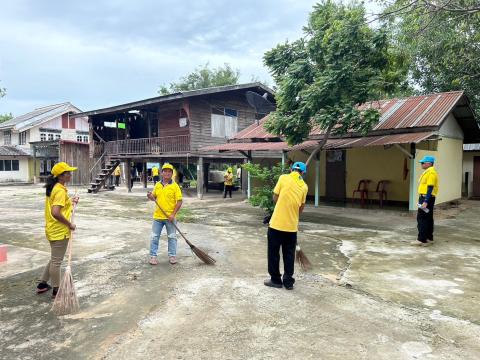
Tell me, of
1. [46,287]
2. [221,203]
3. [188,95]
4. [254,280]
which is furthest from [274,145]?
[46,287]

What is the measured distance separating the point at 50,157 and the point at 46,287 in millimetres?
27019

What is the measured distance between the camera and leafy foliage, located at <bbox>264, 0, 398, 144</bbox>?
360 inches

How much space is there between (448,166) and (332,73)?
22.9 feet

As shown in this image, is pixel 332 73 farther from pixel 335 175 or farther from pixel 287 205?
pixel 335 175

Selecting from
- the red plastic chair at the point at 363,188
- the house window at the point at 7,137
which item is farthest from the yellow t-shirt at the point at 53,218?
the house window at the point at 7,137

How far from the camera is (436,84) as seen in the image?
18734mm

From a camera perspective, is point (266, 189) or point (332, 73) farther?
point (266, 189)

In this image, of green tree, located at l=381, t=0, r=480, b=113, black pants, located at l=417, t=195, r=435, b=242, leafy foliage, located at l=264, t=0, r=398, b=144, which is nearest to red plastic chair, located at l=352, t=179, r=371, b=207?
leafy foliage, located at l=264, t=0, r=398, b=144

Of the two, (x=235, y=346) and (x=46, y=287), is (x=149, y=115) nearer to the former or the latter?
(x=46, y=287)

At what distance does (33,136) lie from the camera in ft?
101

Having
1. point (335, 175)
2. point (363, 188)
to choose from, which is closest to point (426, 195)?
point (363, 188)

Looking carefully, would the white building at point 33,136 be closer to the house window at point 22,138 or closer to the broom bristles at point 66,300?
the house window at point 22,138

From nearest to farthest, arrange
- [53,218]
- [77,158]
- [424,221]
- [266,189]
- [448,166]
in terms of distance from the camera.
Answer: [53,218], [424,221], [266,189], [448,166], [77,158]

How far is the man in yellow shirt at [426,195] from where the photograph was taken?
263 inches
